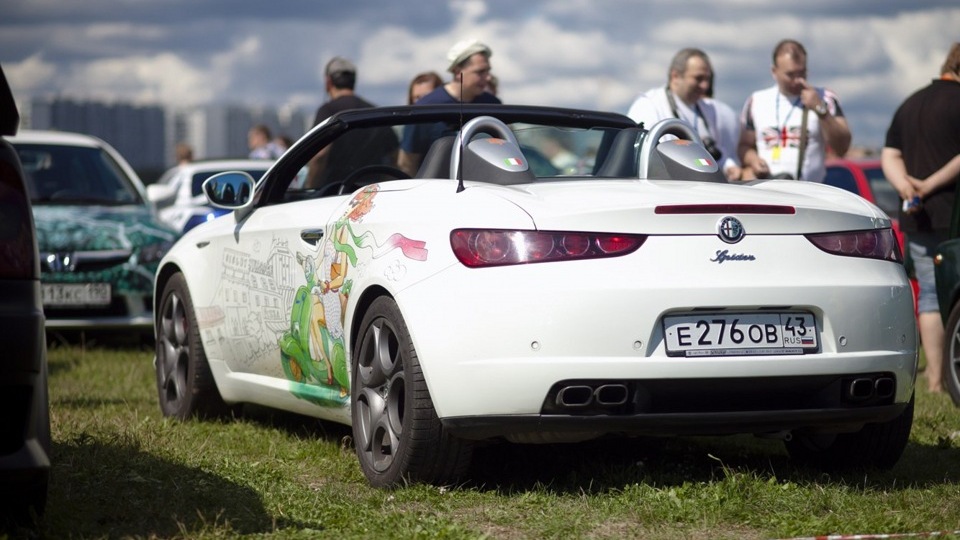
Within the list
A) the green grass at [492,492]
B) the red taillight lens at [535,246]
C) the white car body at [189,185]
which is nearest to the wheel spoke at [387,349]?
the green grass at [492,492]

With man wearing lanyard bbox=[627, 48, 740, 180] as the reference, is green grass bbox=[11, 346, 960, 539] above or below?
below

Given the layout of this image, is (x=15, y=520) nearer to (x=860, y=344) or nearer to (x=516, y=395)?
(x=516, y=395)

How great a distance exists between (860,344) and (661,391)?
72cm

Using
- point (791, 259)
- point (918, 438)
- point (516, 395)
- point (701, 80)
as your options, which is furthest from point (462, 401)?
point (701, 80)

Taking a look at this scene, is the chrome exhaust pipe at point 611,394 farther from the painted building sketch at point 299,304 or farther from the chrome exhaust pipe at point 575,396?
the painted building sketch at point 299,304

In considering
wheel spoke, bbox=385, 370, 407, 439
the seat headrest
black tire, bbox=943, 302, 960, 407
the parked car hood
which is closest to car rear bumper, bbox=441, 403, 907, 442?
wheel spoke, bbox=385, 370, 407, 439

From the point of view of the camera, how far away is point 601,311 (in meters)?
4.91

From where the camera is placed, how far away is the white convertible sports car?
494 cm

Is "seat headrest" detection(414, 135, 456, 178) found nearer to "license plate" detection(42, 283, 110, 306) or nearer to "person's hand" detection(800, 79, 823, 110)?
"person's hand" detection(800, 79, 823, 110)

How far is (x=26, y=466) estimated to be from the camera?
13.3 ft

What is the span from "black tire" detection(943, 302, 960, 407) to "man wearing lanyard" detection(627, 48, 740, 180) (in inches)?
77.5

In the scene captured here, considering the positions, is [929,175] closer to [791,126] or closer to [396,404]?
[791,126]

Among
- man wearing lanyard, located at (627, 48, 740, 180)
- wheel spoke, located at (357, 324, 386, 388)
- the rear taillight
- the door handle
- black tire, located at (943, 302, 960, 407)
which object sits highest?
man wearing lanyard, located at (627, 48, 740, 180)

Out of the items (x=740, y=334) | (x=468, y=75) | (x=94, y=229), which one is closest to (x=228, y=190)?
(x=740, y=334)
